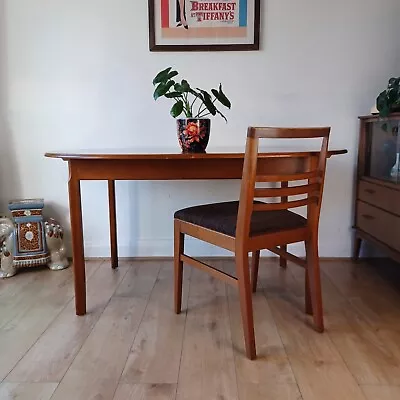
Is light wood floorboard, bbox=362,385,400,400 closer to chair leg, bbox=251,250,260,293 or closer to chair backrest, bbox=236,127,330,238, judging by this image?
chair backrest, bbox=236,127,330,238

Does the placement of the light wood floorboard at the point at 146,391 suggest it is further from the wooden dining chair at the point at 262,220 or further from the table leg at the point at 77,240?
the table leg at the point at 77,240

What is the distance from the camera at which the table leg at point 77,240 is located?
1.76 m

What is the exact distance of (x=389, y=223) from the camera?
7.09 ft

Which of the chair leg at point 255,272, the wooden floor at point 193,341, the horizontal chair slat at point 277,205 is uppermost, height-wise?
the horizontal chair slat at point 277,205

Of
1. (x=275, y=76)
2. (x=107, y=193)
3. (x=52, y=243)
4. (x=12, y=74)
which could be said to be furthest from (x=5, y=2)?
(x=275, y=76)

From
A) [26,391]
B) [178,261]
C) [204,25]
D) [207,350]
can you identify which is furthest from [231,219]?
[204,25]

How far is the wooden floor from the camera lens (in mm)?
1328

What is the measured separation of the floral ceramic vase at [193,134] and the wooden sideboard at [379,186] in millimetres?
970

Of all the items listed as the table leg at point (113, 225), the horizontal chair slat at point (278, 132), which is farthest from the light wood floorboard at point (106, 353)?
the horizontal chair slat at point (278, 132)

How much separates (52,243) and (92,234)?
0.91 ft

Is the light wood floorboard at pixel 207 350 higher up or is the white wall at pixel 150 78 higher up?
the white wall at pixel 150 78

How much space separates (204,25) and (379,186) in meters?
1.34

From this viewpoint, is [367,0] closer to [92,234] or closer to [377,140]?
[377,140]

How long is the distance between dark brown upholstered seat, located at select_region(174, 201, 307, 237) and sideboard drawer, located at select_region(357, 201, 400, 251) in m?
0.66
